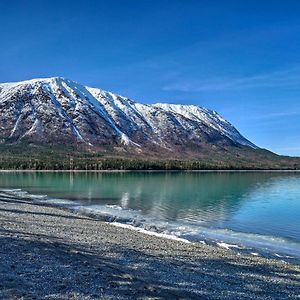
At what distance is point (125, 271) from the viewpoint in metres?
19.4

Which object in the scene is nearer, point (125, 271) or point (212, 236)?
point (125, 271)

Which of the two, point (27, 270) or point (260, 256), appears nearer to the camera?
point (27, 270)

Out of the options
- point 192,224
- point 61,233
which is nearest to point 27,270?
point 61,233

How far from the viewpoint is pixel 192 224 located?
46594 millimetres

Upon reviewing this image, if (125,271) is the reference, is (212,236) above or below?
below

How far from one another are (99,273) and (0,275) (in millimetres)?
4093

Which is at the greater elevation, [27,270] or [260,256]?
[27,270]

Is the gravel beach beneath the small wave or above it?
above

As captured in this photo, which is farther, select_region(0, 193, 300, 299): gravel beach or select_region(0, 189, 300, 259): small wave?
select_region(0, 189, 300, 259): small wave

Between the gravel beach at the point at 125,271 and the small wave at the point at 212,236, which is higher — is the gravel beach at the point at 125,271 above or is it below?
above

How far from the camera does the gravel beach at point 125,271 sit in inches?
627

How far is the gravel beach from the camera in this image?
15.9 m

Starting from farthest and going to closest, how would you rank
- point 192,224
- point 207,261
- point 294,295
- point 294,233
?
1. point 192,224
2. point 294,233
3. point 207,261
4. point 294,295

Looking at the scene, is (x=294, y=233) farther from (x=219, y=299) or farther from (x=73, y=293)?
(x=73, y=293)
